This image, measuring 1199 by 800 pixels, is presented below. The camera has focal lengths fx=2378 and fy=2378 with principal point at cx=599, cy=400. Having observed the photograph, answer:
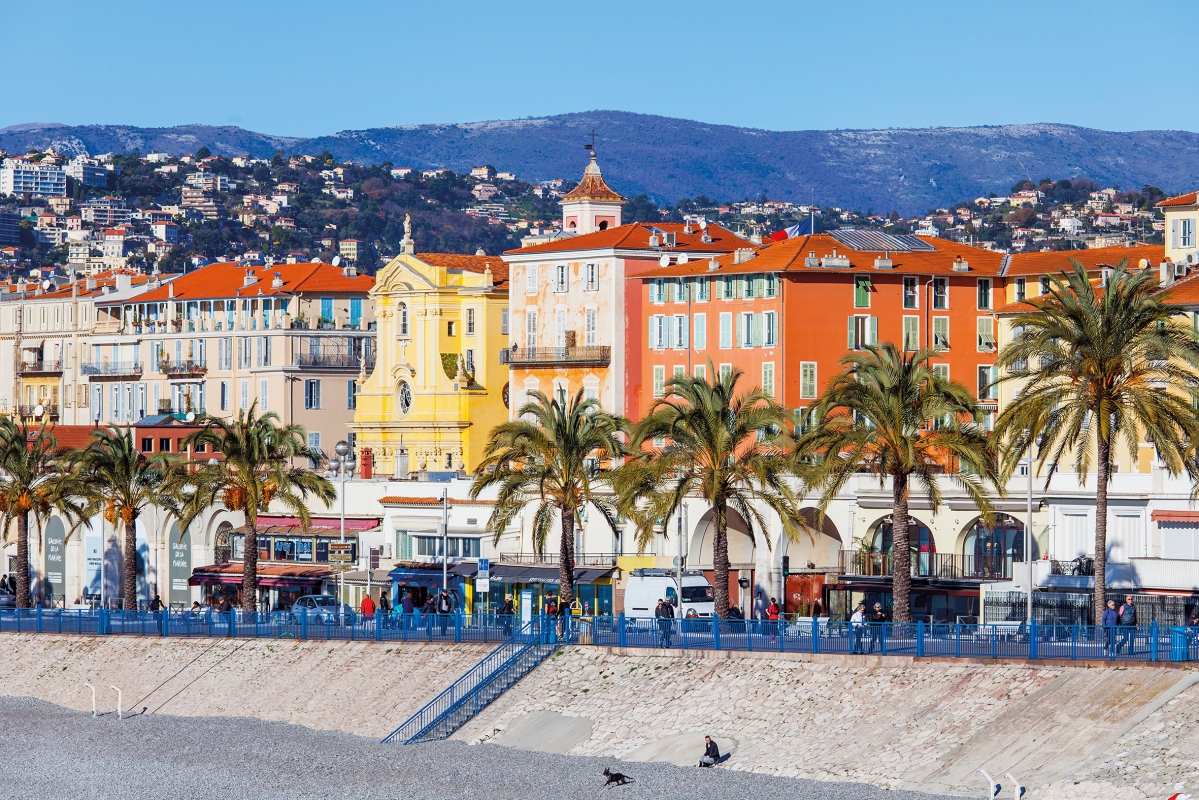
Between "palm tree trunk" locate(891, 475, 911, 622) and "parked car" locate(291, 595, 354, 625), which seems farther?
"parked car" locate(291, 595, 354, 625)

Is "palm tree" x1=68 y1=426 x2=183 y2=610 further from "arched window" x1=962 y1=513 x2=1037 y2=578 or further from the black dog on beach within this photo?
the black dog on beach

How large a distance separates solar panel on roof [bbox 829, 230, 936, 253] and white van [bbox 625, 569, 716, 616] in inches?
1233

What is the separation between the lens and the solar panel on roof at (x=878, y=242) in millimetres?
103812

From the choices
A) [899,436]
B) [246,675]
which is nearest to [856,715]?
[899,436]

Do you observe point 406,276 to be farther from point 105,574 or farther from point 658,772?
point 658,772

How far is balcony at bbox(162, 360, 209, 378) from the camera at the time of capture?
419ft

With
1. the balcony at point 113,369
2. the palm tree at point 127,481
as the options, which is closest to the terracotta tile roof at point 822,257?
the palm tree at point 127,481

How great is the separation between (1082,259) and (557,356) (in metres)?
23.6

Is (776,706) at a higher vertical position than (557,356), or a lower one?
lower

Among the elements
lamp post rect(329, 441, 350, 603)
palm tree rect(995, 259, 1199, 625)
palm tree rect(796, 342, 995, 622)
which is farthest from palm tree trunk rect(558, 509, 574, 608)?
palm tree rect(995, 259, 1199, 625)

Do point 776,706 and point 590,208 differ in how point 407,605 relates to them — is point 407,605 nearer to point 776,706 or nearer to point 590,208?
point 776,706

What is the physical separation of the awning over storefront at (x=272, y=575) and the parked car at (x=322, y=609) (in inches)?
224

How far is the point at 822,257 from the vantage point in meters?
98.8

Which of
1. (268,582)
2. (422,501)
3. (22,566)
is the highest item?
(422,501)
